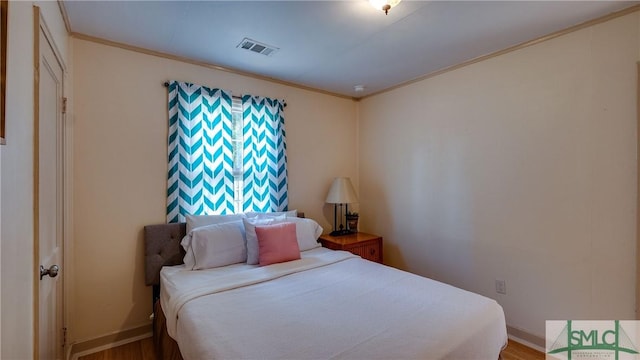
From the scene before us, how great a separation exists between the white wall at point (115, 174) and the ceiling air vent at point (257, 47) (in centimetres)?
60

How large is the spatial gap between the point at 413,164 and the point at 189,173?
225 centimetres

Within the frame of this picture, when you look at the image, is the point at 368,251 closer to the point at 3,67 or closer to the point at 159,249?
the point at 159,249

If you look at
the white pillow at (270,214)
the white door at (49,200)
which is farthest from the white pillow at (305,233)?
the white door at (49,200)

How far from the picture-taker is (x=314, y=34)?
7.17ft

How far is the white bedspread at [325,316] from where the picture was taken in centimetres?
127

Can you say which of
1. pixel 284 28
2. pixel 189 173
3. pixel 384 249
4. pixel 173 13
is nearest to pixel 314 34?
pixel 284 28

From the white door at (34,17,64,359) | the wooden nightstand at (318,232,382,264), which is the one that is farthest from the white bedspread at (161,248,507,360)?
the wooden nightstand at (318,232,382,264)

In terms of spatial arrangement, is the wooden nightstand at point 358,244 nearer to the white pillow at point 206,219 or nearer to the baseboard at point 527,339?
the white pillow at point 206,219

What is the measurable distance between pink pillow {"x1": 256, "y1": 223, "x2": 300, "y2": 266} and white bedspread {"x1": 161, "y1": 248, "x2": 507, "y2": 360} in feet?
0.58

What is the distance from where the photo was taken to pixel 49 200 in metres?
1.59

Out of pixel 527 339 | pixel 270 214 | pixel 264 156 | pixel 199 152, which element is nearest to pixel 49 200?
pixel 199 152

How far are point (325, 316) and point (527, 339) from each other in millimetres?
1905

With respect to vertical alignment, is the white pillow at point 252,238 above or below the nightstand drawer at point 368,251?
above

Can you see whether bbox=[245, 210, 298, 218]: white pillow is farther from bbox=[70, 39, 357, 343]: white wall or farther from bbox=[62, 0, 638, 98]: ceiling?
bbox=[62, 0, 638, 98]: ceiling
